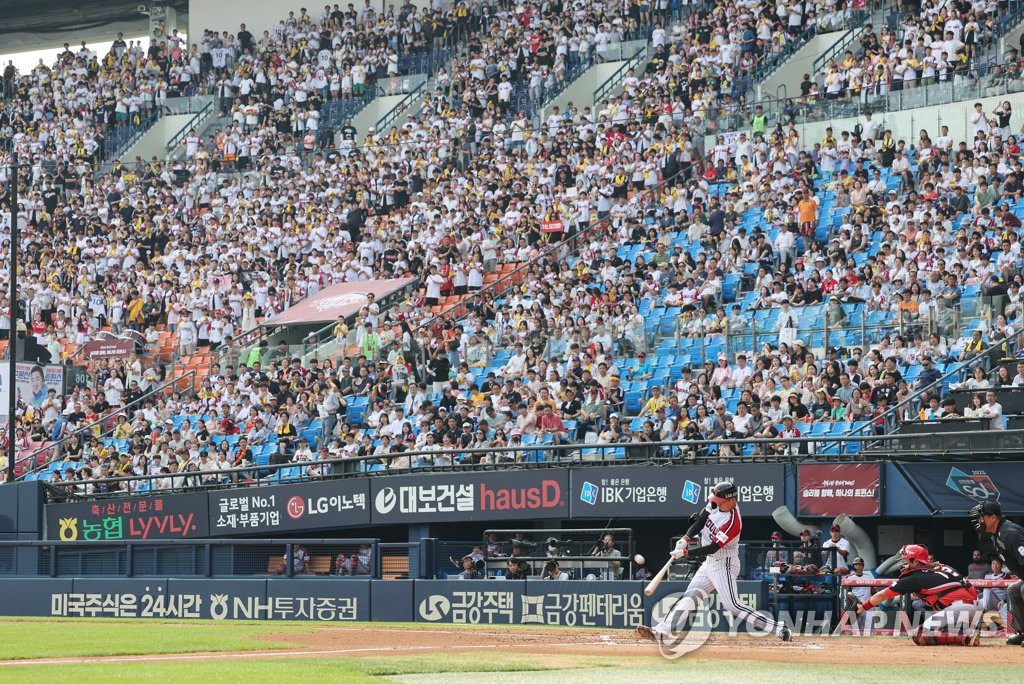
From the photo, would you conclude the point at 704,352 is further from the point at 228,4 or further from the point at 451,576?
the point at 228,4

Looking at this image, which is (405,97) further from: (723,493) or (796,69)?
(723,493)

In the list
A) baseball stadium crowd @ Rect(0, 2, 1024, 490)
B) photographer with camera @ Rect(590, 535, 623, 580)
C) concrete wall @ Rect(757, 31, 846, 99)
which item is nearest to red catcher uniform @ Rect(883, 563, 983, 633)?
photographer with camera @ Rect(590, 535, 623, 580)

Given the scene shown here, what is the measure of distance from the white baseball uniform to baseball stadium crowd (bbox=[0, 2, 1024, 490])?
30.7ft

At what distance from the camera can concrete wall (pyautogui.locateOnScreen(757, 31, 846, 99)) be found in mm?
36562

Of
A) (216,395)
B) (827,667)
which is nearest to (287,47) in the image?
(216,395)

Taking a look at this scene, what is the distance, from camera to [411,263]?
3603 cm

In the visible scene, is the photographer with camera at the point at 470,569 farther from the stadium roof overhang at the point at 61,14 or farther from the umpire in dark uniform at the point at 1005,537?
the stadium roof overhang at the point at 61,14

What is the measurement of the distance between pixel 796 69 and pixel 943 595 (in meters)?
22.2

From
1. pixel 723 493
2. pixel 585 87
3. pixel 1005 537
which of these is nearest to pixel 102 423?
pixel 585 87

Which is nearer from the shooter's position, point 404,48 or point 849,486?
point 849,486

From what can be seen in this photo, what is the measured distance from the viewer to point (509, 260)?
34.5 metres

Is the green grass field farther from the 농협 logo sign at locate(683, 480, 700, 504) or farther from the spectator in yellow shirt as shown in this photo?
the spectator in yellow shirt

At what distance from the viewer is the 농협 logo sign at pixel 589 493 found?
2478 cm

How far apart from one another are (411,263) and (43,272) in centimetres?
1168
